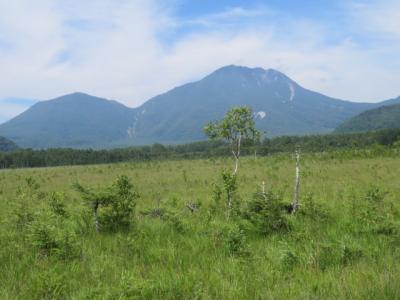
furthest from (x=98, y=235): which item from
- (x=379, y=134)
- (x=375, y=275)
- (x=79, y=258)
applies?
(x=379, y=134)

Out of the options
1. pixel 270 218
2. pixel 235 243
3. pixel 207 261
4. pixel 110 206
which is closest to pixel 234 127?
pixel 270 218

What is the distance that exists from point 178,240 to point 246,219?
5.51 ft

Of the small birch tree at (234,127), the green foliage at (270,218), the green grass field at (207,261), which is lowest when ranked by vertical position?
the green grass field at (207,261)

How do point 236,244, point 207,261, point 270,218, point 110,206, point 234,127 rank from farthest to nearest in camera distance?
1. point 234,127
2. point 110,206
3. point 270,218
4. point 236,244
5. point 207,261

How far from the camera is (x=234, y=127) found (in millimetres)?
19578

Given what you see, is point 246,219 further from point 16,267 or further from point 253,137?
point 253,137

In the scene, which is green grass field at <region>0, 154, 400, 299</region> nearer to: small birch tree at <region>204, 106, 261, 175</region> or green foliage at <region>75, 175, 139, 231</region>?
green foliage at <region>75, 175, 139, 231</region>

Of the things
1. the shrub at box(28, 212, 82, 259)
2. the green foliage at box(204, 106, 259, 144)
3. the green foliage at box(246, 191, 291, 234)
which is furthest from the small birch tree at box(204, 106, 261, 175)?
the shrub at box(28, 212, 82, 259)

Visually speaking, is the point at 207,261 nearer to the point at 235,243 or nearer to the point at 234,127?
the point at 235,243

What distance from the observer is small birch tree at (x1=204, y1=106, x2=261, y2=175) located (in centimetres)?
1925

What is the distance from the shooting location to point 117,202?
23.2ft

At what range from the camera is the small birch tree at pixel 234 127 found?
19.2 m

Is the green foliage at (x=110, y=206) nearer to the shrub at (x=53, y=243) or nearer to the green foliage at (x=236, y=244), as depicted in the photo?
the shrub at (x=53, y=243)

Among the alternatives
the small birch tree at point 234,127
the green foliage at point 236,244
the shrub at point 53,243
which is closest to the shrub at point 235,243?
the green foliage at point 236,244
